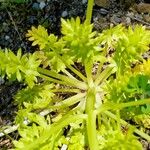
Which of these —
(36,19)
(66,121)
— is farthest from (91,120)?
(36,19)

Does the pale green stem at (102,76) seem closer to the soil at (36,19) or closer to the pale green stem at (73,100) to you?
the pale green stem at (73,100)

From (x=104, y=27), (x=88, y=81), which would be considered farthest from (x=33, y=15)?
(x=88, y=81)

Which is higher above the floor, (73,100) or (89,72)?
(89,72)

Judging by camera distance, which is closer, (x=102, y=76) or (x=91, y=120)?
(x=91, y=120)

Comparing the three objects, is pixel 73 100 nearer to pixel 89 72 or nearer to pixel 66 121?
pixel 89 72

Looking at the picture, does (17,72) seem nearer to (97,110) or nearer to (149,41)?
(97,110)
